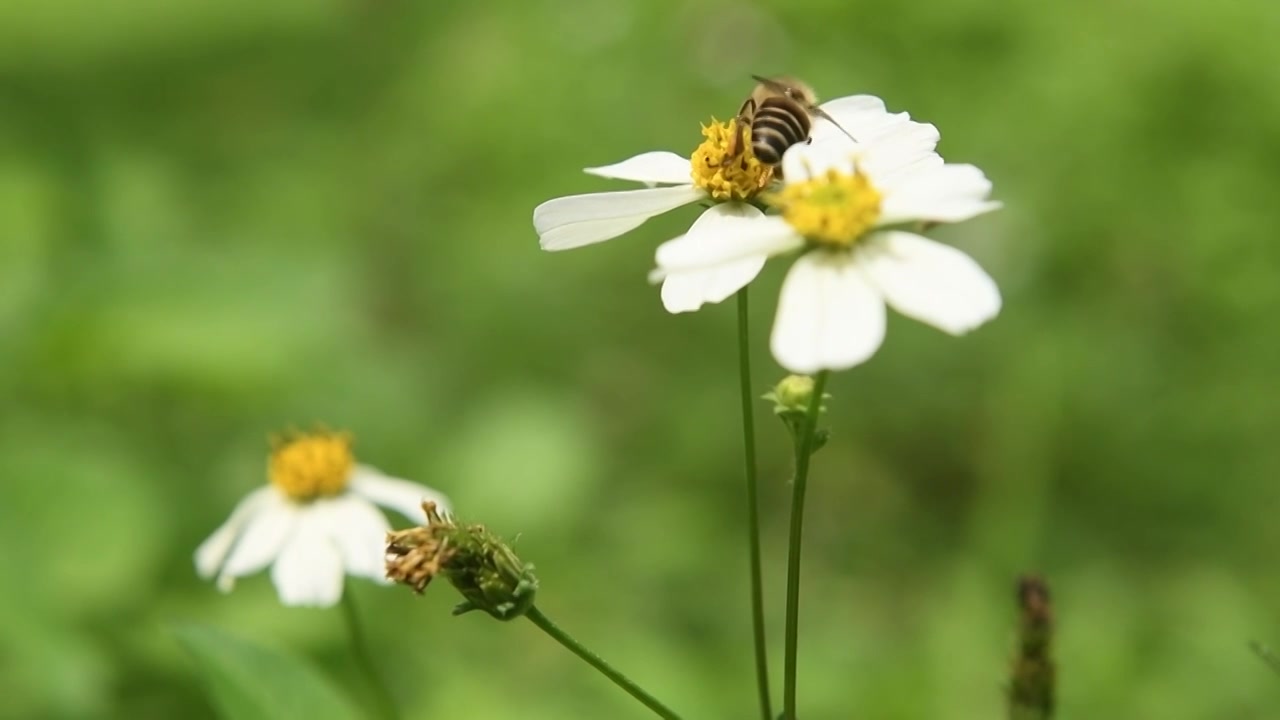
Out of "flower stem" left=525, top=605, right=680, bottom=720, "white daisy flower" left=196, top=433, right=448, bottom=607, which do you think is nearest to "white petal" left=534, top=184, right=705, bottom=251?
"flower stem" left=525, top=605, right=680, bottom=720

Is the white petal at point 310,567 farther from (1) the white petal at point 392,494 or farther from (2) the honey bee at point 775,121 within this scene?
(2) the honey bee at point 775,121

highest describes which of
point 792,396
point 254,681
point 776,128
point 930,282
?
point 776,128

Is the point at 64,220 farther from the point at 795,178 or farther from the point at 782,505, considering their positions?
the point at 795,178

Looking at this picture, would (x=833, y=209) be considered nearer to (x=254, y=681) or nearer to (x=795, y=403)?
(x=795, y=403)

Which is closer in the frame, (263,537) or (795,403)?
(795,403)

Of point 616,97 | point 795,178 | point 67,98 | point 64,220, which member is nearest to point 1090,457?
point 616,97

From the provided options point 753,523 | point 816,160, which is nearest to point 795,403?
point 753,523

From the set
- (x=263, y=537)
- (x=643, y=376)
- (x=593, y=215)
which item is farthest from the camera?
(x=643, y=376)

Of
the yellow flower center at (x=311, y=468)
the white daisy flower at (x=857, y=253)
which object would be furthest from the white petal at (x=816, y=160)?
the yellow flower center at (x=311, y=468)
